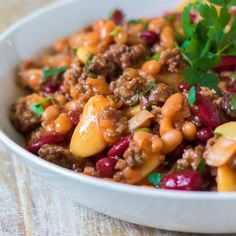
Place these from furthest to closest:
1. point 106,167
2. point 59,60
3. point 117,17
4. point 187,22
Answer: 1. point 117,17
2. point 59,60
3. point 187,22
4. point 106,167

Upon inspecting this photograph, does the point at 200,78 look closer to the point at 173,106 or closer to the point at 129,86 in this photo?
the point at 173,106

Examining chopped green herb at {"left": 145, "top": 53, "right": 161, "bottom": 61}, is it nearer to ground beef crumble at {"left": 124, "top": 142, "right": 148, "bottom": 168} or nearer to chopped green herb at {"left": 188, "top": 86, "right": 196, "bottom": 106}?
chopped green herb at {"left": 188, "top": 86, "right": 196, "bottom": 106}

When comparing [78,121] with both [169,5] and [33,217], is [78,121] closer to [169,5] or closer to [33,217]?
[33,217]

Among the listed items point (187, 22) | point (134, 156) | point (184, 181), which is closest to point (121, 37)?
point (187, 22)

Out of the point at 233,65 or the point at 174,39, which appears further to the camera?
the point at 174,39

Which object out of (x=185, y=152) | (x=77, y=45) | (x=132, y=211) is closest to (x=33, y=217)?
(x=132, y=211)

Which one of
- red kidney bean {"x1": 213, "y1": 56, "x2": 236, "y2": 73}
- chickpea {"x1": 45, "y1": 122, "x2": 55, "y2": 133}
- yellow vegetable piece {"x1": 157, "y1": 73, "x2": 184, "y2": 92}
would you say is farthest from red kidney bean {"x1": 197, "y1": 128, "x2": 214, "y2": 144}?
chickpea {"x1": 45, "y1": 122, "x2": 55, "y2": 133}
